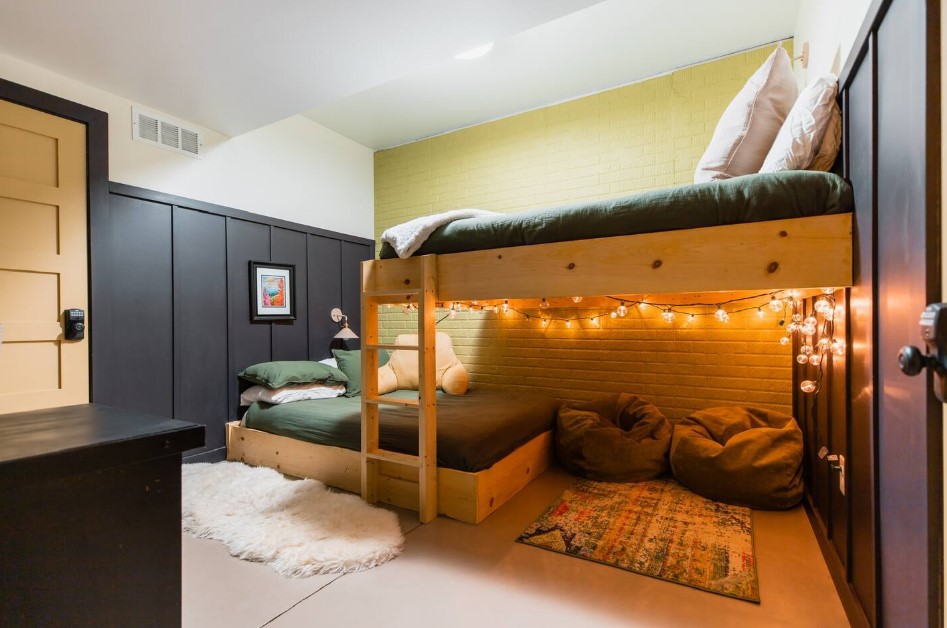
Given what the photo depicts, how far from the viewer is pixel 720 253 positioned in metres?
1.66

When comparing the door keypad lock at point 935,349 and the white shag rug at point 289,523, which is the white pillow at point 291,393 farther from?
the door keypad lock at point 935,349

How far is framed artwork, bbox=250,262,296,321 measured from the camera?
3.62 m

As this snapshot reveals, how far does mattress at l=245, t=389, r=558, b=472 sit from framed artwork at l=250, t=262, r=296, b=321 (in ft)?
2.74

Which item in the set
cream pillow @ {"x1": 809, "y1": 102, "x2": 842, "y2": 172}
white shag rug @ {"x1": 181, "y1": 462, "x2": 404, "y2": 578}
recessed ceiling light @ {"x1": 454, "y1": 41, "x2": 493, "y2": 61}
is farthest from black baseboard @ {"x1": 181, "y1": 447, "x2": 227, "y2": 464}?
cream pillow @ {"x1": 809, "y1": 102, "x2": 842, "y2": 172}

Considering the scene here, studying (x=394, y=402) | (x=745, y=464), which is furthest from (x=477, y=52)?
(x=745, y=464)

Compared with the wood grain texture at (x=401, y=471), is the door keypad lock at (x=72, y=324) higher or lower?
higher

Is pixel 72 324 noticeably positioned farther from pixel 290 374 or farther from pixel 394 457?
pixel 394 457

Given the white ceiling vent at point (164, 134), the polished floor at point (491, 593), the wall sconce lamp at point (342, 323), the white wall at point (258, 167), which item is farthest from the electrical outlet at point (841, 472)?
the white ceiling vent at point (164, 134)

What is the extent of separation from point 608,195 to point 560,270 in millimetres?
1930

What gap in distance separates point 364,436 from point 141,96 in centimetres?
260

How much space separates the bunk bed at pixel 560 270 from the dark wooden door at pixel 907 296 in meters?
0.30

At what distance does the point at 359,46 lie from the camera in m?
2.43

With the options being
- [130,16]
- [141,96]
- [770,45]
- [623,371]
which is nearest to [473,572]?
[623,371]

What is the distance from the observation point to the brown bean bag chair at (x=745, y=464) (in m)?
2.36
